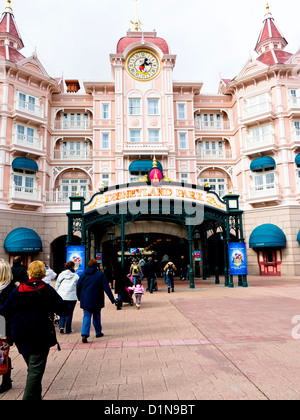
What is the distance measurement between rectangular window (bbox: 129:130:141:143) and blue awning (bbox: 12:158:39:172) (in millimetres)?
8654

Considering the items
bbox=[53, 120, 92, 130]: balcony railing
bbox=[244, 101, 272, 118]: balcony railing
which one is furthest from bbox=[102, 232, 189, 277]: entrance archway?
bbox=[244, 101, 272, 118]: balcony railing

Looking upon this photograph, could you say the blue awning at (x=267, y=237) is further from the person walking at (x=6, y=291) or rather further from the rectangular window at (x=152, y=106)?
the person walking at (x=6, y=291)

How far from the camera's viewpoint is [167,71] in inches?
1170

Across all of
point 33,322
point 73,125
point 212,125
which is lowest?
point 33,322

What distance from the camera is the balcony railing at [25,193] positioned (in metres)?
24.8

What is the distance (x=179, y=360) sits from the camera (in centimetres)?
516

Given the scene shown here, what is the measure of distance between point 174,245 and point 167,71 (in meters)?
16.5

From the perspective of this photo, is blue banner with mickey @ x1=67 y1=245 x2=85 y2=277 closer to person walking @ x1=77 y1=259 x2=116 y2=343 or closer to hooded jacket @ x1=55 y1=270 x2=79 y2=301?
hooded jacket @ x1=55 y1=270 x2=79 y2=301

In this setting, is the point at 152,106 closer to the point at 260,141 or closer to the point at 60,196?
the point at 260,141

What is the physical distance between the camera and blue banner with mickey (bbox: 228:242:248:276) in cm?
1647

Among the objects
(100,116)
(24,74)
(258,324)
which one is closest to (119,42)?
(100,116)

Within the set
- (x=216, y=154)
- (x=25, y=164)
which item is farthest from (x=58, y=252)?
(x=216, y=154)

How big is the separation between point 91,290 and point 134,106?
25.2m
